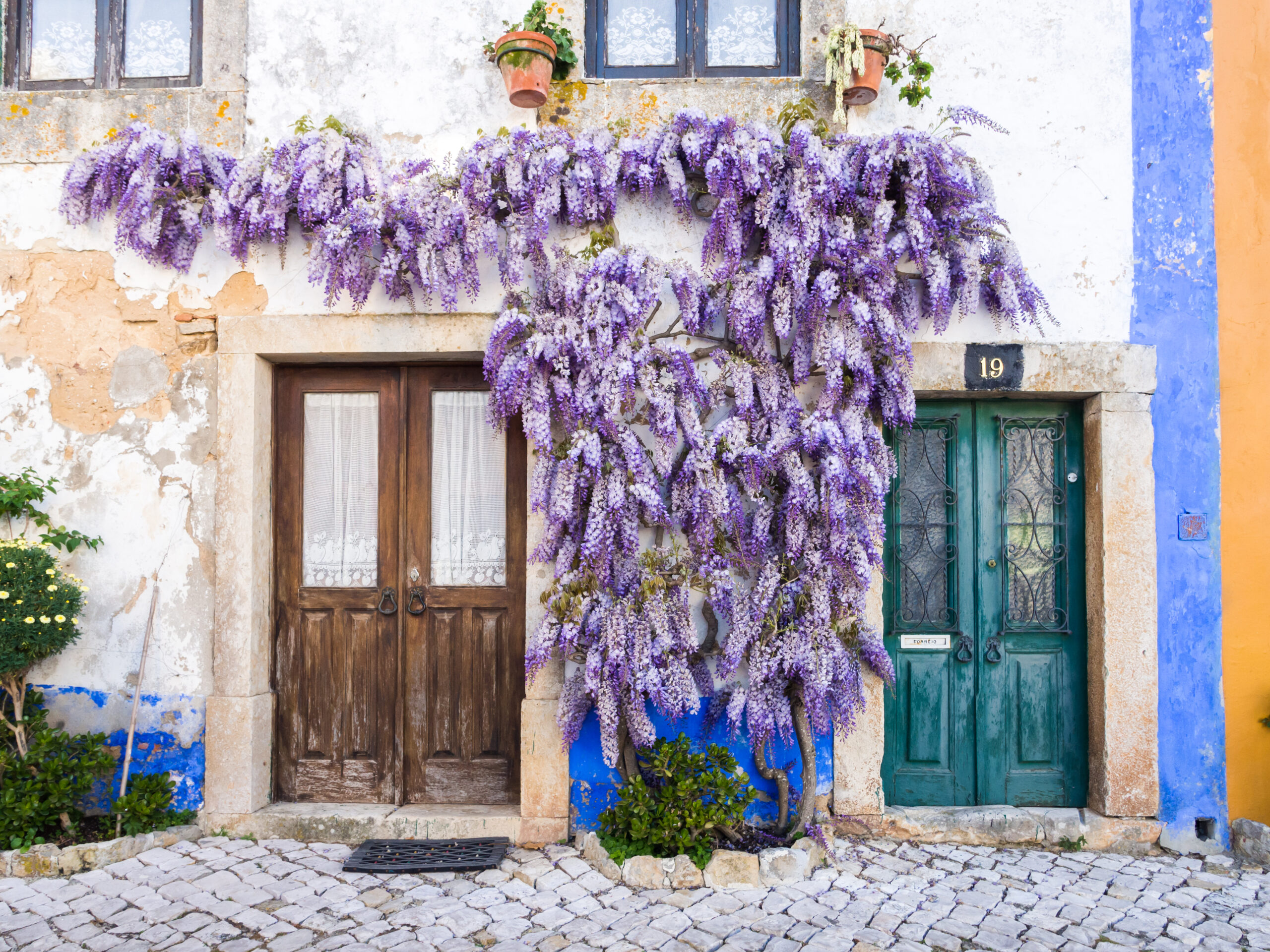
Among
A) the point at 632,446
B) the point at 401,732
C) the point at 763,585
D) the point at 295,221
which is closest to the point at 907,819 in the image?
the point at 763,585

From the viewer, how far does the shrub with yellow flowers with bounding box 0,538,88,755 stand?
347 cm

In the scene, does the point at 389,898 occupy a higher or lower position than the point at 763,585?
lower

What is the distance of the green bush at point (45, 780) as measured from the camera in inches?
136

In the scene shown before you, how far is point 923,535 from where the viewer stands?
13.0 ft

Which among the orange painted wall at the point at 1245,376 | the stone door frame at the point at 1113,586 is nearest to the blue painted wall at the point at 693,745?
the stone door frame at the point at 1113,586

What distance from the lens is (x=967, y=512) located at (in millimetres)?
3977

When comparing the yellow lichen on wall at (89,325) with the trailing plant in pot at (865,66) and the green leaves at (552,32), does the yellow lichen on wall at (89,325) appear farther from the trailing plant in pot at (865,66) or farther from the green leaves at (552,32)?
the trailing plant in pot at (865,66)

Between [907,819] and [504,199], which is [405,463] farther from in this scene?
[907,819]

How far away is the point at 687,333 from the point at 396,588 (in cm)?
184

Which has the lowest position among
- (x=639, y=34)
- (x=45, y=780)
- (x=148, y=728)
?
(x=45, y=780)

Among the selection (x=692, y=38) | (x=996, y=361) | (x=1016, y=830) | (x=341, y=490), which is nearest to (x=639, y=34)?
(x=692, y=38)

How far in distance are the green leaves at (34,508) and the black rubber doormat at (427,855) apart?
1.88 m

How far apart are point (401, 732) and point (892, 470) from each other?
259cm

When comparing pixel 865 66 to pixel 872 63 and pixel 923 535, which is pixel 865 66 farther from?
pixel 923 535
